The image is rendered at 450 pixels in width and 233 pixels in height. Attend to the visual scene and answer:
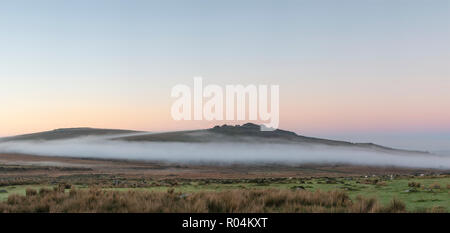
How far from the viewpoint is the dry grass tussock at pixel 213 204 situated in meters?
12.2

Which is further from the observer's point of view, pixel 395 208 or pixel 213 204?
pixel 213 204

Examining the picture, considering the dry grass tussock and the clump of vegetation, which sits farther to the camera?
the dry grass tussock

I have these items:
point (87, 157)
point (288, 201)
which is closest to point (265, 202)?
point (288, 201)

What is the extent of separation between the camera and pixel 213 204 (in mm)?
13109

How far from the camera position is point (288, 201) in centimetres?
1402

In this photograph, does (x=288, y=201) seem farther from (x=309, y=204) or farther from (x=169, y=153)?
(x=169, y=153)

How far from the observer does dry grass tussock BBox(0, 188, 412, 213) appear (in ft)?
40.0

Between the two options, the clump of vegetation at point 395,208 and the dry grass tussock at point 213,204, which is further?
the dry grass tussock at point 213,204
